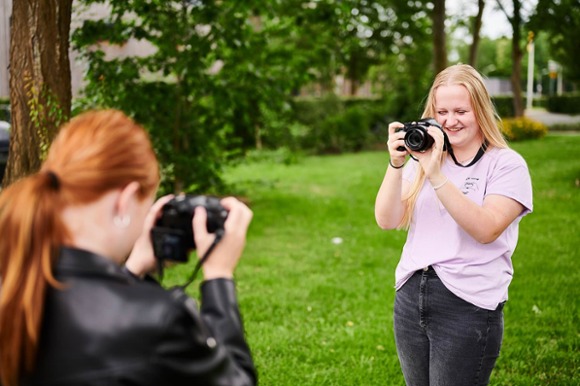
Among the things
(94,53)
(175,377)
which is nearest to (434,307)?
(175,377)

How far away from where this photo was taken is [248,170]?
1672cm

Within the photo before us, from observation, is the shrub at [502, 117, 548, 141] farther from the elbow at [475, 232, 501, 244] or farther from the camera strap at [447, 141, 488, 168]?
the elbow at [475, 232, 501, 244]

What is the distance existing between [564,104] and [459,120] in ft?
133

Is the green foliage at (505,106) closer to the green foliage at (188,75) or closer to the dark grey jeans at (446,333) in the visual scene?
the green foliage at (188,75)

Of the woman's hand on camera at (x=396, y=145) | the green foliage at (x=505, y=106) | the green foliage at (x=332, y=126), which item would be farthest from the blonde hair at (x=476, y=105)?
the green foliage at (x=505, y=106)

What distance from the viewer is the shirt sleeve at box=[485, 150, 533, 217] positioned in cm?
238

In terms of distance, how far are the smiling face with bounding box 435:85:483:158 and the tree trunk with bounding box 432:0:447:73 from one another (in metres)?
17.7

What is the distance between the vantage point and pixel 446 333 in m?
2.46

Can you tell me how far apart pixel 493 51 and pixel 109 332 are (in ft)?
292

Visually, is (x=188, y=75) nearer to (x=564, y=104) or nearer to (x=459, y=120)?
(x=459, y=120)

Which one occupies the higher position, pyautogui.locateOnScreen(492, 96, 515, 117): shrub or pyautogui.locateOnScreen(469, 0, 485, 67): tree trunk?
pyautogui.locateOnScreen(469, 0, 485, 67): tree trunk

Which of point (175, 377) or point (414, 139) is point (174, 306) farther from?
point (414, 139)

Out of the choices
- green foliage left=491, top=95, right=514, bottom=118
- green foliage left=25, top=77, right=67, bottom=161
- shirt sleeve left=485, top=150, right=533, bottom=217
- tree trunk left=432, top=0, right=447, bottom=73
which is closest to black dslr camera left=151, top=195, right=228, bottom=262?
shirt sleeve left=485, top=150, right=533, bottom=217

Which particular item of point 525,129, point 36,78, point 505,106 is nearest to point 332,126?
point 525,129
